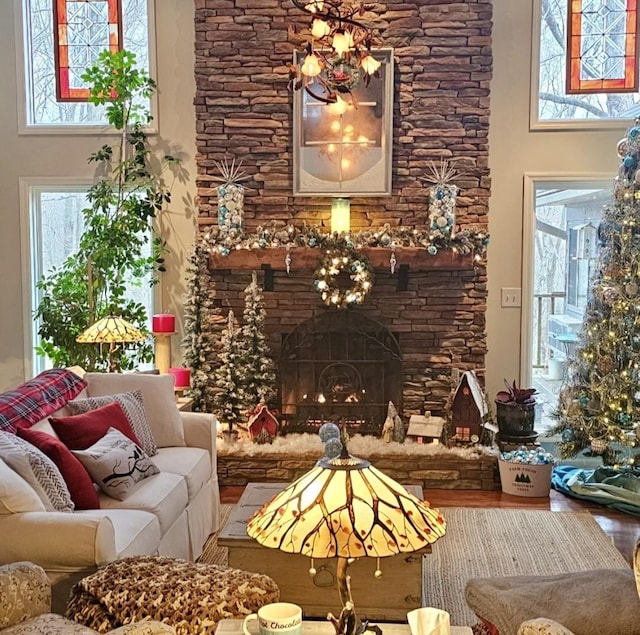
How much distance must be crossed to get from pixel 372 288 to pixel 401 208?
615 millimetres

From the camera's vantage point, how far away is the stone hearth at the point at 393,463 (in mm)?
4891

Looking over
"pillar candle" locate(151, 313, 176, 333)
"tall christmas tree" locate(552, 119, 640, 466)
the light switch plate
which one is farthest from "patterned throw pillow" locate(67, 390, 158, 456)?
the light switch plate

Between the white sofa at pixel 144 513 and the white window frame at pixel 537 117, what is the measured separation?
315cm

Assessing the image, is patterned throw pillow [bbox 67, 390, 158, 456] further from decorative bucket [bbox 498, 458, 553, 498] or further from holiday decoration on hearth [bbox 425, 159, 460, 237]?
holiday decoration on hearth [bbox 425, 159, 460, 237]

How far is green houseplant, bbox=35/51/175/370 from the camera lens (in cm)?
523

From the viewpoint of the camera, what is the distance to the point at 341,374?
5398 mm

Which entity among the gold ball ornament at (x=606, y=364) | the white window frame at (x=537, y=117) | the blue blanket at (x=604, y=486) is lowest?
the blue blanket at (x=604, y=486)

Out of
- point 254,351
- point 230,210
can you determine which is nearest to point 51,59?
point 230,210

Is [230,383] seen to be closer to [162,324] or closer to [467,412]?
[162,324]

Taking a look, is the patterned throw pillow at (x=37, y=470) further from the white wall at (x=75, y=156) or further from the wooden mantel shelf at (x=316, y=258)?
the white wall at (x=75, y=156)

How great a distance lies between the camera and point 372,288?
5375 mm

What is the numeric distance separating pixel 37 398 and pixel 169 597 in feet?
5.27

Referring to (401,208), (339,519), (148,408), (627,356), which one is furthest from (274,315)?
(339,519)

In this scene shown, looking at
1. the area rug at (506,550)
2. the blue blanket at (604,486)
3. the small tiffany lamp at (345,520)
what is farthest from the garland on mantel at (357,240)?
the small tiffany lamp at (345,520)
